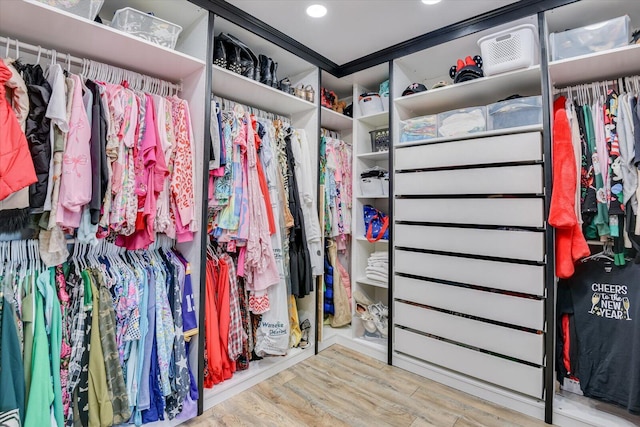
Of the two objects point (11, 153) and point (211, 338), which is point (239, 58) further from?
point (211, 338)

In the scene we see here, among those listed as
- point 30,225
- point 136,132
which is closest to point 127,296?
point 30,225

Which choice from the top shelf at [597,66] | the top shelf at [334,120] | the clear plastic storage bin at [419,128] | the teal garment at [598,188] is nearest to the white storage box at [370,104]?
the top shelf at [334,120]

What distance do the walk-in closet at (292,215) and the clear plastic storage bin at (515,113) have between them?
11 mm

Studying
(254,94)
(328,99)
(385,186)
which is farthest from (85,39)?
(385,186)

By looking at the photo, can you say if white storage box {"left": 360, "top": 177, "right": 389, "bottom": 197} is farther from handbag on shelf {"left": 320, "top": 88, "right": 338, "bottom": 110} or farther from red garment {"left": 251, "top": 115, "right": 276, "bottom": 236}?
red garment {"left": 251, "top": 115, "right": 276, "bottom": 236}

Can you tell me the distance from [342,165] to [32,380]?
2.27 meters

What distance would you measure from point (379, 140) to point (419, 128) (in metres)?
0.50

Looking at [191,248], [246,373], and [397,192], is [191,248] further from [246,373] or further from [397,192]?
[397,192]

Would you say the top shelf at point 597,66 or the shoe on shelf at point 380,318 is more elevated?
the top shelf at point 597,66

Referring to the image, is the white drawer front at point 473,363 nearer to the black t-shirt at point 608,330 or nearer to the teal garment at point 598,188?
the black t-shirt at point 608,330

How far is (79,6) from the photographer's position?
131cm

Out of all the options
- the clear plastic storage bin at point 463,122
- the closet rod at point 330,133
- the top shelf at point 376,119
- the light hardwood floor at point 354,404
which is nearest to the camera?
the light hardwood floor at point 354,404

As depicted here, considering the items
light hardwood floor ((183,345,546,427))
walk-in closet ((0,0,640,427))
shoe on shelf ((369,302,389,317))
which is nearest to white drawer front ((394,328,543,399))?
walk-in closet ((0,0,640,427))

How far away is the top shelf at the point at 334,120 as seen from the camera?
8.38 ft
